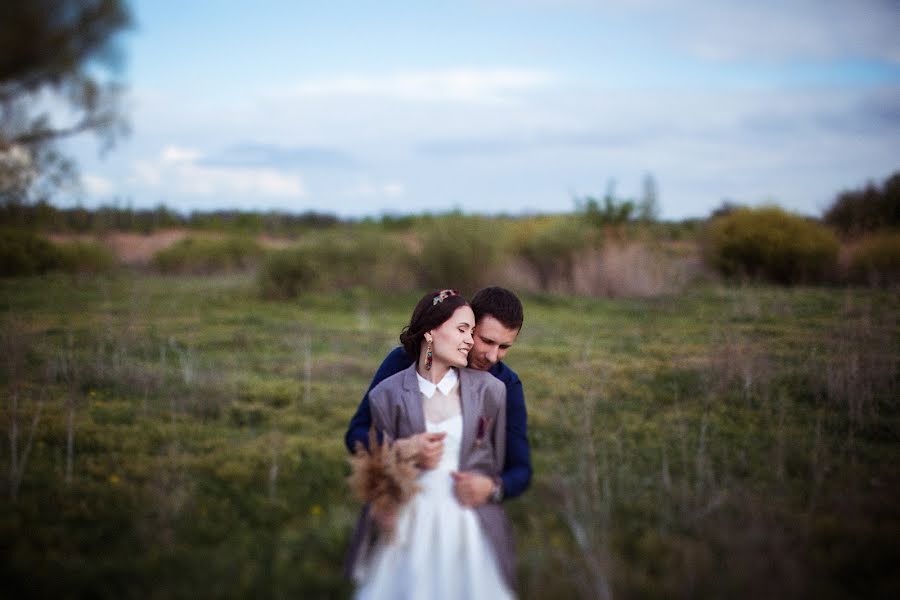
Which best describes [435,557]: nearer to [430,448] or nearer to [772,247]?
[430,448]

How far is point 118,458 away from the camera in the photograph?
190 inches

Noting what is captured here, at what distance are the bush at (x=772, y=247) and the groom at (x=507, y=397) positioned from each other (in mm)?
16921

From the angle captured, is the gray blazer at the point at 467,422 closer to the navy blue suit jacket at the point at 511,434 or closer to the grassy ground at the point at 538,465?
the navy blue suit jacket at the point at 511,434

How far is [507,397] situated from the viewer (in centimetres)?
285

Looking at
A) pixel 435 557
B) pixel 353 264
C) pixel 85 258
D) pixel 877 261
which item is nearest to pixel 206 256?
pixel 85 258

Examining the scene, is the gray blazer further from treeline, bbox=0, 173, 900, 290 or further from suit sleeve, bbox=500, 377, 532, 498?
treeline, bbox=0, 173, 900, 290

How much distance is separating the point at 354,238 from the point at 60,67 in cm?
847

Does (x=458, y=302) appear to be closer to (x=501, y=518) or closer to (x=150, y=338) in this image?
A: (x=501, y=518)

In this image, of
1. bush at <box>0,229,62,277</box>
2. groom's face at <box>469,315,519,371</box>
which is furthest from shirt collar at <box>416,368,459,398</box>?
bush at <box>0,229,62,277</box>

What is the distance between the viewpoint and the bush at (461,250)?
1667 centimetres

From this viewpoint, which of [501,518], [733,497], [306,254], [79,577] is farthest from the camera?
[306,254]

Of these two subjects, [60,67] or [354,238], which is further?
[354,238]

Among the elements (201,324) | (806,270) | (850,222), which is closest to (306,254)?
(201,324)

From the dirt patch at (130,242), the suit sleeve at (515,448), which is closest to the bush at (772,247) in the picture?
the suit sleeve at (515,448)
